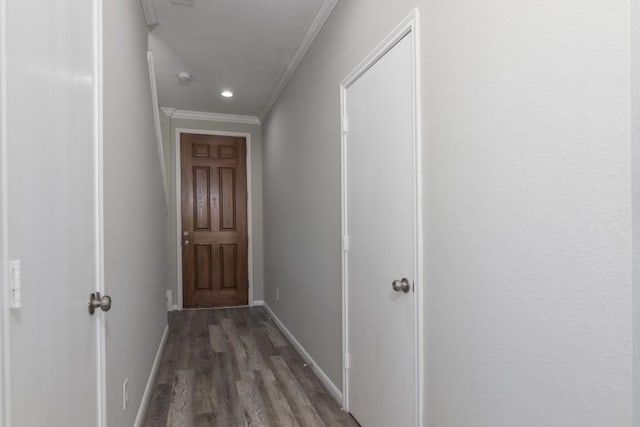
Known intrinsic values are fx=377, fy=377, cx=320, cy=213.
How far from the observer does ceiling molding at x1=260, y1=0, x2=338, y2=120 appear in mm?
2557

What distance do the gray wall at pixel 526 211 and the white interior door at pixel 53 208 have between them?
1199 millimetres

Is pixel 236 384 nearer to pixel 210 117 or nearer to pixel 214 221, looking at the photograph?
pixel 214 221

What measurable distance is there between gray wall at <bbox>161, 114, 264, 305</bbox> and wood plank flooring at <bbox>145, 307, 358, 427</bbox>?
118 centimetres

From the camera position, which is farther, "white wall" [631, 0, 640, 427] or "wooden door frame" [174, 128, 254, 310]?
"wooden door frame" [174, 128, 254, 310]

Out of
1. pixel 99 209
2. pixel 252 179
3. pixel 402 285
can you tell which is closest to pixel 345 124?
pixel 402 285

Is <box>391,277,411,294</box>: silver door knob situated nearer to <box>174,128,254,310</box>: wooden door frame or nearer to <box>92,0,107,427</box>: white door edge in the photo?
<box>92,0,107,427</box>: white door edge

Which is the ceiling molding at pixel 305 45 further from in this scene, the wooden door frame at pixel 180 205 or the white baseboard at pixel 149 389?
the white baseboard at pixel 149 389

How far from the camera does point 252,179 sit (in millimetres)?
5270

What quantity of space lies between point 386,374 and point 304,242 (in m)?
1.60

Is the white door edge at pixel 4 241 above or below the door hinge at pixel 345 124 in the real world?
below

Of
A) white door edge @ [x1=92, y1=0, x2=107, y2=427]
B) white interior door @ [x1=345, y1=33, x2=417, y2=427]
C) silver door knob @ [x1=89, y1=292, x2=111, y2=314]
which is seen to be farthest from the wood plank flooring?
silver door knob @ [x1=89, y1=292, x2=111, y2=314]

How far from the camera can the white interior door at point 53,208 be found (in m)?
0.76

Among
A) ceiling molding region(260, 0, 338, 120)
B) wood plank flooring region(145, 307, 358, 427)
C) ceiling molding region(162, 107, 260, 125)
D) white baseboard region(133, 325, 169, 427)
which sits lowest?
wood plank flooring region(145, 307, 358, 427)

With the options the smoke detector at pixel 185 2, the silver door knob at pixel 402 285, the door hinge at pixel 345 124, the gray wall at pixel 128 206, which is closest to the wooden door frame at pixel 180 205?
the gray wall at pixel 128 206
